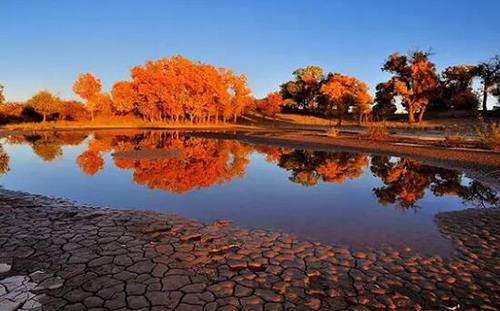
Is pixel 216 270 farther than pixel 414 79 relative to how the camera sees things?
No

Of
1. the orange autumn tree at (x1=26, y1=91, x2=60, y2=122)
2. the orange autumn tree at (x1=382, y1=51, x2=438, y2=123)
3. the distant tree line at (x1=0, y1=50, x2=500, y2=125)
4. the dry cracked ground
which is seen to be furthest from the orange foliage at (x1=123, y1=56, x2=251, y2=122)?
the dry cracked ground

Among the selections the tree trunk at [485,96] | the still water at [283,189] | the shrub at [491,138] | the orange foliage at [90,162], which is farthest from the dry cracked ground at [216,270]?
the tree trunk at [485,96]

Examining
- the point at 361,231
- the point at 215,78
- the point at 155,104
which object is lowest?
the point at 361,231

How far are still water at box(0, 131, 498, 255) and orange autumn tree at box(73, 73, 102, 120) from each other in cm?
5197

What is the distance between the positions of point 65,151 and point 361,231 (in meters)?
23.4

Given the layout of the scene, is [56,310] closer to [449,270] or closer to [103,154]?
[449,270]

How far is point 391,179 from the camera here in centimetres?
1639

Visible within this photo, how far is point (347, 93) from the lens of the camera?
72.0m

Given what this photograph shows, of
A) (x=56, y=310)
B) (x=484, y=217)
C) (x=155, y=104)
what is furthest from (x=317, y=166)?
(x=155, y=104)

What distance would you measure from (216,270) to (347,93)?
70148mm

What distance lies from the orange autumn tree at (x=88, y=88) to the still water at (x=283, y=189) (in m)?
52.0

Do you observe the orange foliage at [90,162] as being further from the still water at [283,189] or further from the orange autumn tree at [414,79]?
the orange autumn tree at [414,79]

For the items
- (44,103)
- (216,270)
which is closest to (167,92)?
(44,103)

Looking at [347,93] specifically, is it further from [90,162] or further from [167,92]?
[90,162]
